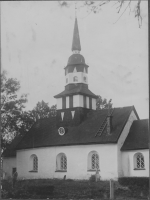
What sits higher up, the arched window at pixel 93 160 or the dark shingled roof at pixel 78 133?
the dark shingled roof at pixel 78 133

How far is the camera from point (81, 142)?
1970 cm

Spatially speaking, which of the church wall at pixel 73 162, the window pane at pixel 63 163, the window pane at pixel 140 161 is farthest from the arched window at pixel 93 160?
the window pane at pixel 140 161

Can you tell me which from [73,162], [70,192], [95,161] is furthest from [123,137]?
[70,192]

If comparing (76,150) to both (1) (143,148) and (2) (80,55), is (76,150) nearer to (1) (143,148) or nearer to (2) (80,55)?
(1) (143,148)

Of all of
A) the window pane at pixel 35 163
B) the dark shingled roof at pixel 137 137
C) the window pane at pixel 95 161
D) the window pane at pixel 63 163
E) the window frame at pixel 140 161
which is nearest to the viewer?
the dark shingled roof at pixel 137 137

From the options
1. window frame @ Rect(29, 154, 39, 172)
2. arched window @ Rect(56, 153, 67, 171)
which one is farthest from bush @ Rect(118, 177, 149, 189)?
window frame @ Rect(29, 154, 39, 172)

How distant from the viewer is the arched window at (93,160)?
755 inches

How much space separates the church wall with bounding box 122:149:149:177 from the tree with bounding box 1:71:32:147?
5.77 meters

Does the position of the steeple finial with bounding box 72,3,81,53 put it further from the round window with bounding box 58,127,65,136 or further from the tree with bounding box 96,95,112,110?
the round window with bounding box 58,127,65,136

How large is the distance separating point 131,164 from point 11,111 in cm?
734

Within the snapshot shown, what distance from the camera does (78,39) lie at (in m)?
12.1

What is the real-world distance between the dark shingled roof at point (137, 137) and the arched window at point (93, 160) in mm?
1619

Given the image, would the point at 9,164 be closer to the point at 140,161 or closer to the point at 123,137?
the point at 123,137

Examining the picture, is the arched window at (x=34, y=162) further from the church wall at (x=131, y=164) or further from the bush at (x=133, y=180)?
the bush at (x=133, y=180)
